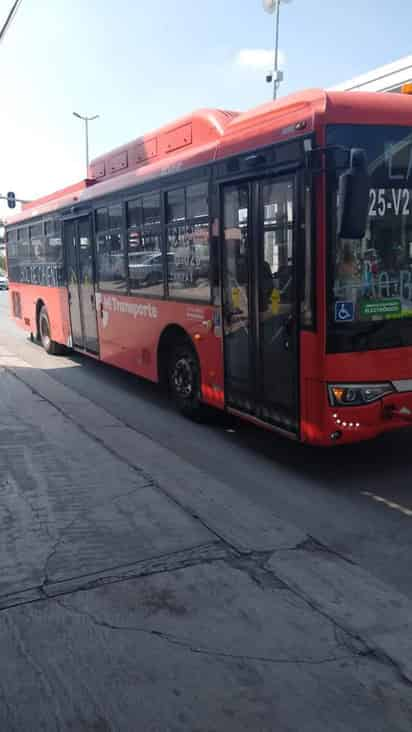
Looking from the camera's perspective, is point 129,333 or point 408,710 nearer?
point 408,710

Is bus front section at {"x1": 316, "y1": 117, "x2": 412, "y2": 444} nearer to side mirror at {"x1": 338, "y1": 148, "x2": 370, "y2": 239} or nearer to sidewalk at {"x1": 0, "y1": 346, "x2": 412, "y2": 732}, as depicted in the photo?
side mirror at {"x1": 338, "y1": 148, "x2": 370, "y2": 239}

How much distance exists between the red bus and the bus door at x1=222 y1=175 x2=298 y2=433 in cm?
2

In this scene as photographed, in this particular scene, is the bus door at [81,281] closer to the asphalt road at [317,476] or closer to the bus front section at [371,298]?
the asphalt road at [317,476]

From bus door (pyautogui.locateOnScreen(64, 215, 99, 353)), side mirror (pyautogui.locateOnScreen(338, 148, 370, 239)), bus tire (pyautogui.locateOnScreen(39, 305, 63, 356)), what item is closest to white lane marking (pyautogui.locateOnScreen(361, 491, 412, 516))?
side mirror (pyautogui.locateOnScreen(338, 148, 370, 239))

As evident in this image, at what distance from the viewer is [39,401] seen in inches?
332

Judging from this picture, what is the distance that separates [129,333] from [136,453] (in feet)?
9.23

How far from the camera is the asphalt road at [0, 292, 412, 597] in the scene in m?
4.36

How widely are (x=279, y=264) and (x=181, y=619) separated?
10.2ft

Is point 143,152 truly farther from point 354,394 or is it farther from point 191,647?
point 191,647

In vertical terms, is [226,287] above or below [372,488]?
above

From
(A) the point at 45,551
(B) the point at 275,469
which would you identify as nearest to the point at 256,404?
(B) the point at 275,469

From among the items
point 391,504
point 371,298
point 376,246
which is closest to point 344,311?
point 371,298

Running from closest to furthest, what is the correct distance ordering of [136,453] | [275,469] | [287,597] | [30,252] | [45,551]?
[287,597] < [45,551] < [275,469] < [136,453] < [30,252]

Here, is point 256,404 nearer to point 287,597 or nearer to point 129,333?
point 287,597
